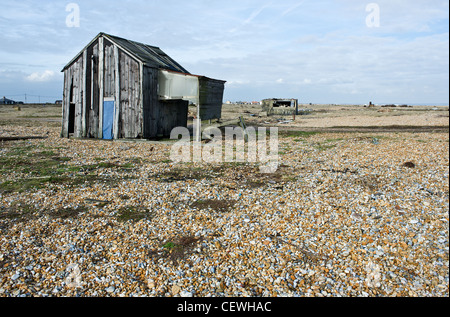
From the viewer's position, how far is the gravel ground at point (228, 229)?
5.82 meters

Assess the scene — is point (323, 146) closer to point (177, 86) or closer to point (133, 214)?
point (177, 86)

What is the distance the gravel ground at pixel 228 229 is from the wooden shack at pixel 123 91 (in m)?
8.05

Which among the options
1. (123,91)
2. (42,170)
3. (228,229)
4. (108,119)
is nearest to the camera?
(228,229)

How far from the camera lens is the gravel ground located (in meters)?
5.82

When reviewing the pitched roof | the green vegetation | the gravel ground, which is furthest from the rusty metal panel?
the gravel ground

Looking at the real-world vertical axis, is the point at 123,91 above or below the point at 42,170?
above

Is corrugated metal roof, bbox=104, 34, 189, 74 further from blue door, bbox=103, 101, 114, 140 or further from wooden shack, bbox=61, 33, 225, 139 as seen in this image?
blue door, bbox=103, 101, 114, 140

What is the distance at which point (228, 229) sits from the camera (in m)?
7.77

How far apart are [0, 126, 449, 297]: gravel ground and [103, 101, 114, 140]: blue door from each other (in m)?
8.48

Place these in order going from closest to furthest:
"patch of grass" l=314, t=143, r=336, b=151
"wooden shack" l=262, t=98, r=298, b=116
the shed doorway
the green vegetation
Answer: the green vegetation → "patch of grass" l=314, t=143, r=336, b=151 → the shed doorway → "wooden shack" l=262, t=98, r=298, b=116

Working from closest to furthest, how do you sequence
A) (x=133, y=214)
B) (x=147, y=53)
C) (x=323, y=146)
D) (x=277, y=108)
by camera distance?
(x=133, y=214)
(x=323, y=146)
(x=147, y=53)
(x=277, y=108)

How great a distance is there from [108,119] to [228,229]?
1655cm

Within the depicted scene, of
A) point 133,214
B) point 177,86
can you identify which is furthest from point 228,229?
point 177,86

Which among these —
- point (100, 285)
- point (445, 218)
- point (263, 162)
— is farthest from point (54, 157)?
point (445, 218)
